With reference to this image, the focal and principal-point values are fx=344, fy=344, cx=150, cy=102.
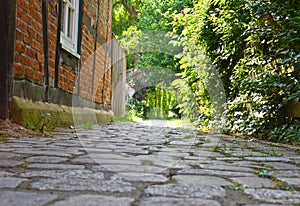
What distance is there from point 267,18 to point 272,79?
772 millimetres

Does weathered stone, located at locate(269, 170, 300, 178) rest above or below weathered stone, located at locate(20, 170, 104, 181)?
below

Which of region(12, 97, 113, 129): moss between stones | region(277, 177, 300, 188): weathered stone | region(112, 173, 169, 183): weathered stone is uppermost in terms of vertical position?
region(12, 97, 113, 129): moss between stones

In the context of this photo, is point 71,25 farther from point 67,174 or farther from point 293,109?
point 67,174

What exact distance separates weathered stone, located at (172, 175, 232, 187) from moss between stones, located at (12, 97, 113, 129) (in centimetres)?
203

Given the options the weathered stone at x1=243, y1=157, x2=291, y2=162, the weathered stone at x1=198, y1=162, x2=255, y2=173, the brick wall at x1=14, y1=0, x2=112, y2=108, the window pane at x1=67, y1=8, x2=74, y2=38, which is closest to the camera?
the weathered stone at x1=198, y1=162, x2=255, y2=173

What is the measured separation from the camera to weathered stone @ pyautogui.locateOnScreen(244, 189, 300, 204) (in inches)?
42.5

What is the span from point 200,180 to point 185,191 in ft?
0.70

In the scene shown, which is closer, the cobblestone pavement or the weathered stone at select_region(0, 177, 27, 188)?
the cobblestone pavement

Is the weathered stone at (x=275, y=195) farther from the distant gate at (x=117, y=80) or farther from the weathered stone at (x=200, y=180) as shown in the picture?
the distant gate at (x=117, y=80)

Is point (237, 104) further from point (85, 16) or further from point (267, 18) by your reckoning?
point (85, 16)

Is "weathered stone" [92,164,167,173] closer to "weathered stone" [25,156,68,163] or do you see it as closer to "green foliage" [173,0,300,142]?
"weathered stone" [25,156,68,163]

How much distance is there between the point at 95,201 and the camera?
39.5 inches

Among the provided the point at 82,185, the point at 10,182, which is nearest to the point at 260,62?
the point at 82,185

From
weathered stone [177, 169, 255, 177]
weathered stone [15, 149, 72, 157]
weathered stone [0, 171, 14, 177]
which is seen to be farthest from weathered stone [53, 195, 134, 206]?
weathered stone [15, 149, 72, 157]
